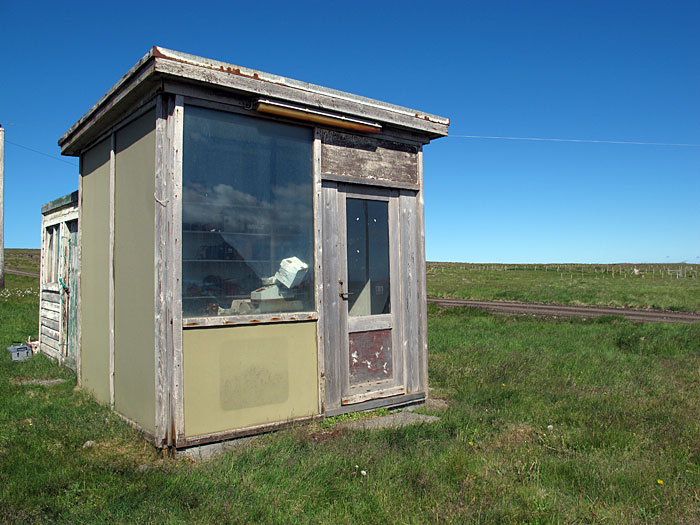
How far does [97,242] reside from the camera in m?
6.35

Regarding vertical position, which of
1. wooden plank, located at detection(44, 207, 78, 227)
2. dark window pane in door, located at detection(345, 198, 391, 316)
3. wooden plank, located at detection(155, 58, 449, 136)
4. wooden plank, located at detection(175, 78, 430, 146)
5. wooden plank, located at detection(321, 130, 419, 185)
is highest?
wooden plank, located at detection(155, 58, 449, 136)

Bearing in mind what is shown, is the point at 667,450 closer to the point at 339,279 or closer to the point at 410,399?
the point at 410,399

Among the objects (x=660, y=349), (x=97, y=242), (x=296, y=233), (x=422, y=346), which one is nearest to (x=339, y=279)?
(x=296, y=233)

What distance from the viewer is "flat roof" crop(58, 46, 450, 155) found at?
4.46 metres

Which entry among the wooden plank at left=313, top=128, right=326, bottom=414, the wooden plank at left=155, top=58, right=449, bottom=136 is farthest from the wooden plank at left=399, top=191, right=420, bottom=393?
the wooden plank at left=313, top=128, right=326, bottom=414

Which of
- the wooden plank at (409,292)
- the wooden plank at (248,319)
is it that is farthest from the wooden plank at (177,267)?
the wooden plank at (409,292)

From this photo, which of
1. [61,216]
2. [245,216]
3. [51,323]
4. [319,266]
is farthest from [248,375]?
[51,323]

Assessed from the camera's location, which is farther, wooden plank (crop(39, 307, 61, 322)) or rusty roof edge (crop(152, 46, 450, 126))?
wooden plank (crop(39, 307, 61, 322))

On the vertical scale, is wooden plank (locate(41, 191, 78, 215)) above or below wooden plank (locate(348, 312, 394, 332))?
above

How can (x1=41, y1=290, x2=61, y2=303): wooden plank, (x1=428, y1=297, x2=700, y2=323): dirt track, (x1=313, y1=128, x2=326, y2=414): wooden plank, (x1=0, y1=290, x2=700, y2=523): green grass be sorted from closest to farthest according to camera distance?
(x1=0, y1=290, x2=700, y2=523): green grass
(x1=313, y1=128, x2=326, y2=414): wooden plank
(x1=41, y1=290, x2=61, y2=303): wooden plank
(x1=428, y1=297, x2=700, y2=323): dirt track

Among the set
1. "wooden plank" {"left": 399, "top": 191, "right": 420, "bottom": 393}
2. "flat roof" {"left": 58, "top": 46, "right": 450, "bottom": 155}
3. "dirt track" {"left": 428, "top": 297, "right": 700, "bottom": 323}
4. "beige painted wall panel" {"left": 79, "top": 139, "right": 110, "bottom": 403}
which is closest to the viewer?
"flat roof" {"left": 58, "top": 46, "right": 450, "bottom": 155}

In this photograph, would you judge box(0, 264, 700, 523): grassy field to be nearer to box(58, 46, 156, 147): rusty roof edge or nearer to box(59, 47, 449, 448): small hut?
box(59, 47, 449, 448): small hut

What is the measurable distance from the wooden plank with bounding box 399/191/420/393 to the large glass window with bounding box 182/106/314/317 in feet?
4.14

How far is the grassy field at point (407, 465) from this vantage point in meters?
3.35
